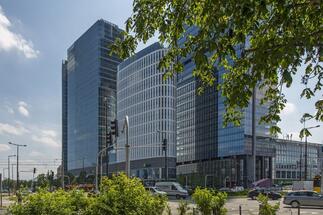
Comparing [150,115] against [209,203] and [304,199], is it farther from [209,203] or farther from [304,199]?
[209,203]

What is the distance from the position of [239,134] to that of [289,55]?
114 meters

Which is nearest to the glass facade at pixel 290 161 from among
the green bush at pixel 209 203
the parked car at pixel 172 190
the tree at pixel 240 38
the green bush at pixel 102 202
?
the parked car at pixel 172 190

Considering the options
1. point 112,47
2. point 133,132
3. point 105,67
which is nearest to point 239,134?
point 133,132

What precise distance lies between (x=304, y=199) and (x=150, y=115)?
112995mm

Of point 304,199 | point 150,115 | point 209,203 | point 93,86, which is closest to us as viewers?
point 209,203

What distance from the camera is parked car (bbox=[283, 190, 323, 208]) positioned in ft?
135

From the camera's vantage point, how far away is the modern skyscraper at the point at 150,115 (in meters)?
147

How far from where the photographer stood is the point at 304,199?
42.0m

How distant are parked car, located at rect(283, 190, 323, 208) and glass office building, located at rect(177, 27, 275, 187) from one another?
207ft

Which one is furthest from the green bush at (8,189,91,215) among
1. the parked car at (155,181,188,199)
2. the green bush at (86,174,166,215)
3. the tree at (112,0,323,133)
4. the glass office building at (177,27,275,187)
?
the glass office building at (177,27,275,187)

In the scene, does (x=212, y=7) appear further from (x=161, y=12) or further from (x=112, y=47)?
(x=112, y=47)

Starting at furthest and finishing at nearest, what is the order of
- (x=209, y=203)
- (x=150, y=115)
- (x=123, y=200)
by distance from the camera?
(x=150, y=115)
(x=209, y=203)
(x=123, y=200)

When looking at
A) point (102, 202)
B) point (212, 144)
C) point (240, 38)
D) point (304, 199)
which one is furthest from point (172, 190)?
point (212, 144)

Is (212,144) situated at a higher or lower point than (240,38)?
lower
